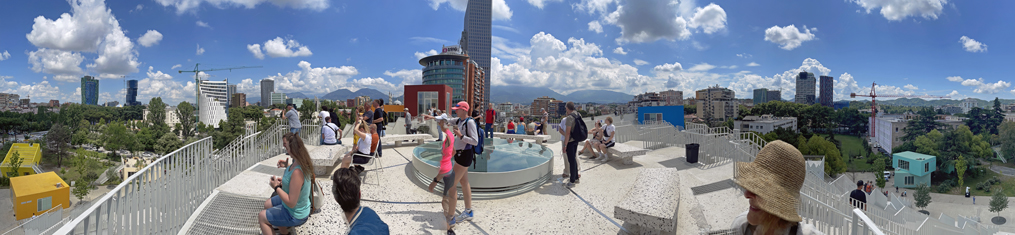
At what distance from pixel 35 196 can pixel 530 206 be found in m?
67.6

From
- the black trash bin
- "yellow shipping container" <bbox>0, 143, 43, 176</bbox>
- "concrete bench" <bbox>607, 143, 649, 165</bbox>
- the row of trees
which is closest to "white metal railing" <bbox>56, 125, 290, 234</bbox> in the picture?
"concrete bench" <bbox>607, 143, 649, 165</bbox>

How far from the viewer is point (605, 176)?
7.24 metres

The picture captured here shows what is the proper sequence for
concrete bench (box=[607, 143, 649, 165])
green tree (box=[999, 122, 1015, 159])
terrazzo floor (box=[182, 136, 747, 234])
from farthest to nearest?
green tree (box=[999, 122, 1015, 159]), concrete bench (box=[607, 143, 649, 165]), terrazzo floor (box=[182, 136, 747, 234])

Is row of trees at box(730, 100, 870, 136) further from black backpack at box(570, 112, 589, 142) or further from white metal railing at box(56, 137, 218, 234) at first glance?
white metal railing at box(56, 137, 218, 234)

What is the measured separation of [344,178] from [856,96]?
630 feet

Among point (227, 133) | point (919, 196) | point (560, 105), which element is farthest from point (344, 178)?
point (560, 105)

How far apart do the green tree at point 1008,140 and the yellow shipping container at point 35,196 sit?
548ft

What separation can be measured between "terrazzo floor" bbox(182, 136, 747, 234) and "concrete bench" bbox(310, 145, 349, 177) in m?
0.17

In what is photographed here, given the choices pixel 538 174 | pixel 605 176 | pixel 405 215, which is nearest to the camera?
pixel 405 215

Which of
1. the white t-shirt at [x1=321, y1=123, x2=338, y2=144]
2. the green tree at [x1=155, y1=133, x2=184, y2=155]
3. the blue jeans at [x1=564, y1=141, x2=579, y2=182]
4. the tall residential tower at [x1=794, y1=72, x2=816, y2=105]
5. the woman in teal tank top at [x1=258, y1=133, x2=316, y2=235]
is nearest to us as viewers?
the woman in teal tank top at [x1=258, y1=133, x2=316, y2=235]

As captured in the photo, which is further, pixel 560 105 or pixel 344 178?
pixel 560 105

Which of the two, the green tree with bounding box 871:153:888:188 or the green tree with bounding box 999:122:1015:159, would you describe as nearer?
the green tree with bounding box 871:153:888:188

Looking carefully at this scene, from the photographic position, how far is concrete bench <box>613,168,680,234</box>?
3.54m

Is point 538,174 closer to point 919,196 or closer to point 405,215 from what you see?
point 405,215
